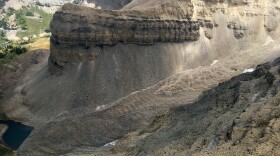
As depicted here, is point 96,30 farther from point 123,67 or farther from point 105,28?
point 123,67

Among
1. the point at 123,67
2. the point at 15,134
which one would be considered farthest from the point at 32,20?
the point at 15,134

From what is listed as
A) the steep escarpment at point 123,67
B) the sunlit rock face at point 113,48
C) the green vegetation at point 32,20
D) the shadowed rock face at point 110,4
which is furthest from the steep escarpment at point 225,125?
the green vegetation at point 32,20

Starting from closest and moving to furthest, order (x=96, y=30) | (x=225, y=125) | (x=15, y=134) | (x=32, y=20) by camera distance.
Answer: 1. (x=225, y=125)
2. (x=15, y=134)
3. (x=96, y=30)
4. (x=32, y=20)

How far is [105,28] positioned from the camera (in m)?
56.4

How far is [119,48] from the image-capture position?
5728 cm

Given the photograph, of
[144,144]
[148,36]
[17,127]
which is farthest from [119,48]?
[144,144]

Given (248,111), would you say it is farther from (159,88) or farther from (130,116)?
(159,88)

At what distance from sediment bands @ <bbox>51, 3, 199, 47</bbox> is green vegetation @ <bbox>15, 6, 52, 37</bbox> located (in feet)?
236

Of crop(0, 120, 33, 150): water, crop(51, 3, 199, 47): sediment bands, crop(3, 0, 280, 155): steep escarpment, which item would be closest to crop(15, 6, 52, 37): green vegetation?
crop(3, 0, 280, 155): steep escarpment

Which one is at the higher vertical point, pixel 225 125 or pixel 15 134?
pixel 225 125

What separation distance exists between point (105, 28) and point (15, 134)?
1766 centimetres

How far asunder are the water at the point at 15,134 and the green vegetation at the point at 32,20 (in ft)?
243

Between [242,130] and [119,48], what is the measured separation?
34.3 metres

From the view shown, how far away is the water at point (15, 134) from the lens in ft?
167
